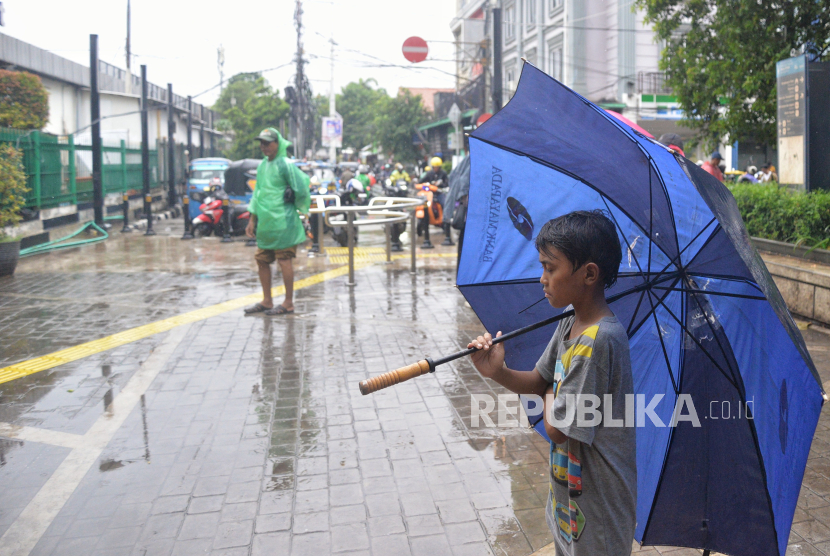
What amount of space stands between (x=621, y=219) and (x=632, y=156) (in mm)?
226

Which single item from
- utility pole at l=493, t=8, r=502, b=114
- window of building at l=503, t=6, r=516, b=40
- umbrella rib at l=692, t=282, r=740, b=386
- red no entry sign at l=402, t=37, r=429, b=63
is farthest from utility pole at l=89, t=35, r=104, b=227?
window of building at l=503, t=6, r=516, b=40

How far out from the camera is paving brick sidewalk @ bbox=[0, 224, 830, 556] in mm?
3555

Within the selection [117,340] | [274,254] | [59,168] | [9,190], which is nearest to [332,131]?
[59,168]

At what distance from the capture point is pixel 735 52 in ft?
36.6

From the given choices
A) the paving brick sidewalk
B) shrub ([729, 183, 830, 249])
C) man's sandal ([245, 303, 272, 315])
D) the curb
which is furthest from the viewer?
the curb

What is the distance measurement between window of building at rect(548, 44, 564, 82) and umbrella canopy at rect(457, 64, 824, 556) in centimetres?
2686

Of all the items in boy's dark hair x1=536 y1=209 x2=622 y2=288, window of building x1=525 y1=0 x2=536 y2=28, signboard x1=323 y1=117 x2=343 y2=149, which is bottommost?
boy's dark hair x1=536 y1=209 x2=622 y2=288

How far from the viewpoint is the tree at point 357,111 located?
7062cm

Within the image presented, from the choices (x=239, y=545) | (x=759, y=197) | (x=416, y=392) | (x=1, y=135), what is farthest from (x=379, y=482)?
(x=1, y=135)

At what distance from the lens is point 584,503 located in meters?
2.15

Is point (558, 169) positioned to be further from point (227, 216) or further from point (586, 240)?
point (227, 216)

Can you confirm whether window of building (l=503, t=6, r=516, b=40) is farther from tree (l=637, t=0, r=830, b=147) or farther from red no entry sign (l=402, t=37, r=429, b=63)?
tree (l=637, t=0, r=830, b=147)

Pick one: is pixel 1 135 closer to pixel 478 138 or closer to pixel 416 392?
pixel 416 392

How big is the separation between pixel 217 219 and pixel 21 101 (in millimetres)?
6773
